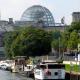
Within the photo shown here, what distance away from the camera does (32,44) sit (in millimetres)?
98750

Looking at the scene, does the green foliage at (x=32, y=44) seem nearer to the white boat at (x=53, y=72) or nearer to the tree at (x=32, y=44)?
the tree at (x=32, y=44)

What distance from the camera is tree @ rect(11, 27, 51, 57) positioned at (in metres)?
A: 98.6

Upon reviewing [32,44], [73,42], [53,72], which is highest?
[73,42]

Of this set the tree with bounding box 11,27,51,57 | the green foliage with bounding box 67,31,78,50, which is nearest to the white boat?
the green foliage with bounding box 67,31,78,50

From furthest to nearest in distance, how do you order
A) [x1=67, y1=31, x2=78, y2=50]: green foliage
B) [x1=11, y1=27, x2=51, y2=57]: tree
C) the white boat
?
[x1=11, y1=27, x2=51, y2=57]: tree < [x1=67, y1=31, x2=78, y2=50]: green foliage < the white boat

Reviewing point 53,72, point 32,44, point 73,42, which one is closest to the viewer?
point 53,72

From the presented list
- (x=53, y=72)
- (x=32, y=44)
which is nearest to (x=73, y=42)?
(x=32, y=44)

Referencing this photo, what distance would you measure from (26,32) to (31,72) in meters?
37.7

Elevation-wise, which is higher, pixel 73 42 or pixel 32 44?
pixel 73 42

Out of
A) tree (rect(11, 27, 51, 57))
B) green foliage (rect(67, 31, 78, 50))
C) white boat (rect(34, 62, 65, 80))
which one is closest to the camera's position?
white boat (rect(34, 62, 65, 80))

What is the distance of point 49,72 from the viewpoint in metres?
52.8

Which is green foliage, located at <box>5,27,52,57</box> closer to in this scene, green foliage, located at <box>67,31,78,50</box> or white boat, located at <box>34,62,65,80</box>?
green foliage, located at <box>67,31,78,50</box>

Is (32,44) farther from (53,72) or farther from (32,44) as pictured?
(53,72)

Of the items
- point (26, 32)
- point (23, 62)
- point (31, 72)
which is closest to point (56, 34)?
point (26, 32)
